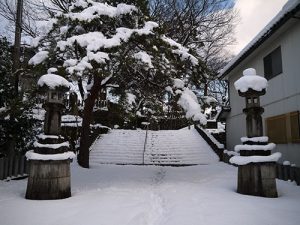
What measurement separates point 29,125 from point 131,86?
16.4 ft

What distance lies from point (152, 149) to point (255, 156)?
10.8 meters

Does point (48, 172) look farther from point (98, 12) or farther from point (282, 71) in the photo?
point (282, 71)

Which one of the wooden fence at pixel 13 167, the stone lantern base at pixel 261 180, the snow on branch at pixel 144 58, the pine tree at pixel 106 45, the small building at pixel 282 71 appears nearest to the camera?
the stone lantern base at pixel 261 180

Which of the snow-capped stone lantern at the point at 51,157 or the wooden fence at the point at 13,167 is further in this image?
the wooden fence at the point at 13,167

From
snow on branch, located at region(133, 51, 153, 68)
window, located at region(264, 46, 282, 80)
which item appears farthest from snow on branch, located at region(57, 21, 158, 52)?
window, located at region(264, 46, 282, 80)

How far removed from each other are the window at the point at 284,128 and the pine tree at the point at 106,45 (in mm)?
4012

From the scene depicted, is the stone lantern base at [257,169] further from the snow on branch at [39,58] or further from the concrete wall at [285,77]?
the snow on branch at [39,58]

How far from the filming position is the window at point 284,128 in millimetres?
10859

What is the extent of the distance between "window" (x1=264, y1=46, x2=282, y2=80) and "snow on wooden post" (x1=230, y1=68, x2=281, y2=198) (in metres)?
4.58

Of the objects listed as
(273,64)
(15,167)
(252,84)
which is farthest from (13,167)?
(273,64)

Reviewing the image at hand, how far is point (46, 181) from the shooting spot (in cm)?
720

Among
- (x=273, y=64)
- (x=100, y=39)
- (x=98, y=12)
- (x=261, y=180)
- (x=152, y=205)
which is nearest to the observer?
(x=152, y=205)

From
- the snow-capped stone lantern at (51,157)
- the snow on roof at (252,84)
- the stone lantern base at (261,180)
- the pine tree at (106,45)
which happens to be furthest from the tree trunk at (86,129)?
the stone lantern base at (261,180)

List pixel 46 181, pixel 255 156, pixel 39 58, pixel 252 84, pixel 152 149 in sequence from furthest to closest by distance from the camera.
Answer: pixel 152 149 → pixel 39 58 → pixel 252 84 → pixel 255 156 → pixel 46 181
